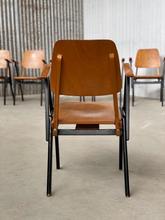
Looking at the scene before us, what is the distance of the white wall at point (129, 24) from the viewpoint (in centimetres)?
495

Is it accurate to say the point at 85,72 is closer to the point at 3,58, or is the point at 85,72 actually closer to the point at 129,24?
the point at 3,58

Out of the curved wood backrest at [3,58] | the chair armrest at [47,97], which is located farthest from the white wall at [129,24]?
the chair armrest at [47,97]

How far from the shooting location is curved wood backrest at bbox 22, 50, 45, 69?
504 cm

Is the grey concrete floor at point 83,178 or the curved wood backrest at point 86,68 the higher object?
the curved wood backrest at point 86,68

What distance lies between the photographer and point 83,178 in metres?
1.84

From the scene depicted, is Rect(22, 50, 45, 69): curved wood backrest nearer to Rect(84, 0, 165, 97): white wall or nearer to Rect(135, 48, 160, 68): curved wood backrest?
Rect(84, 0, 165, 97): white wall

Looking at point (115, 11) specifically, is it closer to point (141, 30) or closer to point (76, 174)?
point (141, 30)

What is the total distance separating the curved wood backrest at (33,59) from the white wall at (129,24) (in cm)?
139

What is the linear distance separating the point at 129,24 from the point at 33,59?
1816 millimetres

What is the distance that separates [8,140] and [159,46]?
3.26 m

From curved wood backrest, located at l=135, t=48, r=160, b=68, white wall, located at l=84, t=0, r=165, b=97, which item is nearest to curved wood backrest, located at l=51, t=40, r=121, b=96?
curved wood backrest, located at l=135, t=48, r=160, b=68

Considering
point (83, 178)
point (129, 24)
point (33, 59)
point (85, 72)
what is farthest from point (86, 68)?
point (129, 24)

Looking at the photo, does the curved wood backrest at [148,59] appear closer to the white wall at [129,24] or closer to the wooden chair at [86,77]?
the white wall at [129,24]

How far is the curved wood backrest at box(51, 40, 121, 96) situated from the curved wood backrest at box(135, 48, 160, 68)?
333 cm
